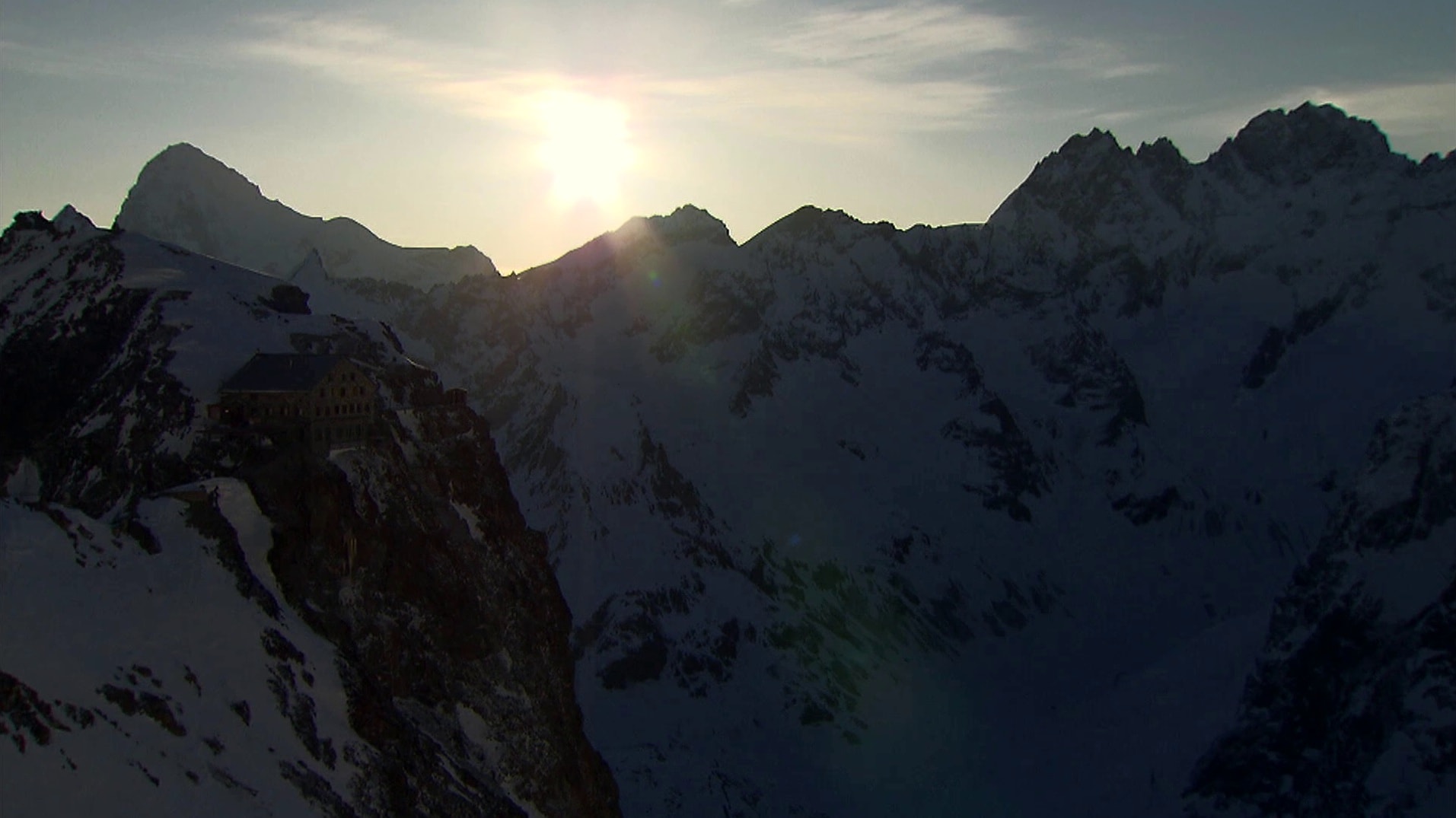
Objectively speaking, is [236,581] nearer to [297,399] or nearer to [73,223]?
[297,399]

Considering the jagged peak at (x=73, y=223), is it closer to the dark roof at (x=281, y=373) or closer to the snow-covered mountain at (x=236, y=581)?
the snow-covered mountain at (x=236, y=581)

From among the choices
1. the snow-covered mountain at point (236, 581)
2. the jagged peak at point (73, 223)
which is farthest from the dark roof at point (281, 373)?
the jagged peak at point (73, 223)

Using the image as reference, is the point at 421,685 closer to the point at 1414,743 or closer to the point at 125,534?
the point at 125,534

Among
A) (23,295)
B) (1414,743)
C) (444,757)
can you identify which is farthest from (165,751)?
(1414,743)

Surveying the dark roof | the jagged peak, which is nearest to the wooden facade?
the dark roof

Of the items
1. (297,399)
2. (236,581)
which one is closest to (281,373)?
(297,399)
